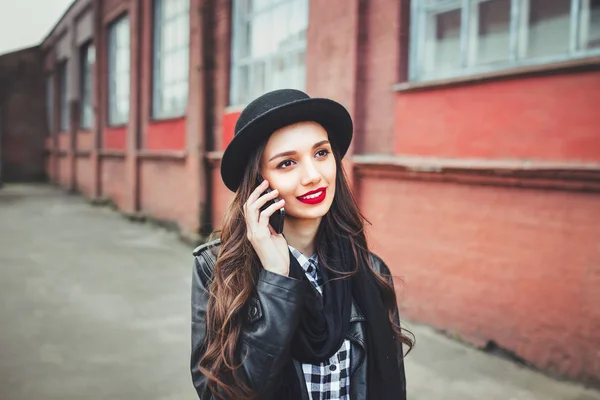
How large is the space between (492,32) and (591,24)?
0.79 meters

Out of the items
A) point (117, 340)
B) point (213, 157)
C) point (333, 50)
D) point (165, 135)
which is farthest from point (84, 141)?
point (117, 340)

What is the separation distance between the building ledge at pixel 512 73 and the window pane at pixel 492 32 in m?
0.27

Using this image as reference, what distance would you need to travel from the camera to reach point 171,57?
9695mm

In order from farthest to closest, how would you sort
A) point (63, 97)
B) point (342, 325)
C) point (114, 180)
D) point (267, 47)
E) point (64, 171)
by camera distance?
point (63, 97), point (64, 171), point (114, 180), point (267, 47), point (342, 325)

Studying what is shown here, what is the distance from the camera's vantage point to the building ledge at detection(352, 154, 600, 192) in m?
3.21

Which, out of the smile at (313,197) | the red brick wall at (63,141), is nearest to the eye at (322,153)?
the smile at (313,197)

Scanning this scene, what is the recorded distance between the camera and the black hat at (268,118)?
155 cm

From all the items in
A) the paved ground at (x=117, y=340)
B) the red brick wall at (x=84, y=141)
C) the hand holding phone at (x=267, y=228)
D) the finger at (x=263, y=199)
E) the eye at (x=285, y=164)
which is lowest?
the paved ground at (x=117, y=340)

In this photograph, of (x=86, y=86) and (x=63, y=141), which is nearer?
(x=86, y=86)

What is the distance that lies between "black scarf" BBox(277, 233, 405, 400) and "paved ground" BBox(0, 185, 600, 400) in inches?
70.5

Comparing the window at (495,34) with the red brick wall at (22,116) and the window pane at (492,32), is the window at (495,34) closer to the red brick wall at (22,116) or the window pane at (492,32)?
the window pane at (492,32)

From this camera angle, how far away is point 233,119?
7379 millimetres

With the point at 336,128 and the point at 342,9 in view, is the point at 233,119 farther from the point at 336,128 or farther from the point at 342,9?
the point at 336,128

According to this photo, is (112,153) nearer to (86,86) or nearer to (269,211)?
(86,86)
